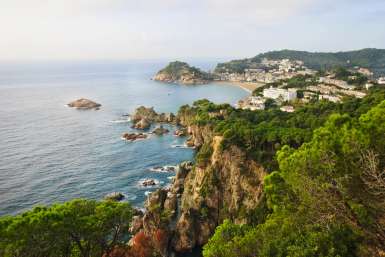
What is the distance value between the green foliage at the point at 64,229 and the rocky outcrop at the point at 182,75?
472 feet

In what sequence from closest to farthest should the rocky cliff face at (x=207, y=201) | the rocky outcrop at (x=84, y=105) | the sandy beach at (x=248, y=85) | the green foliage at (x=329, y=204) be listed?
the green foliage at (x=329, y=204), the rocky cliff face at (x=207, y=201), the rocky outcrop at (x=84, y=105), the sandy beach at (x=248, y=85)

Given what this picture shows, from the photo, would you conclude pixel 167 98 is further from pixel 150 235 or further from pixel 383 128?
pixel 383 128

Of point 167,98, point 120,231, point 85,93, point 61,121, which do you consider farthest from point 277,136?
point 85,93

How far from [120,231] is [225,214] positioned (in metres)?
16.5

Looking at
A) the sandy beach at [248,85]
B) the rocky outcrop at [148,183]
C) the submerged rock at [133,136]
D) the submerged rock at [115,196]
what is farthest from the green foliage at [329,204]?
the sandy beach at [248,85]

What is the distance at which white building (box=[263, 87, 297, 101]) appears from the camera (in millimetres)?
87062

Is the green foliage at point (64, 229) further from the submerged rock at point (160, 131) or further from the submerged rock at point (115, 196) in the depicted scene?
the submerged rock at point (160, 131)

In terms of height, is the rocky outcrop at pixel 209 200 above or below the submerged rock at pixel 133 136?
above

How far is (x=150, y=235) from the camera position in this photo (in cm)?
3078

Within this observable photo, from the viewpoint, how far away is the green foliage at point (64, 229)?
15.1 meters

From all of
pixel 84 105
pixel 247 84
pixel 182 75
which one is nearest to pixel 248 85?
pixel 247 84

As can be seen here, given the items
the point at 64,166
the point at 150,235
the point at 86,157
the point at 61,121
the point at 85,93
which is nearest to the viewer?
the point at 150,235

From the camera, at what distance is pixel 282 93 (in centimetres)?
9138

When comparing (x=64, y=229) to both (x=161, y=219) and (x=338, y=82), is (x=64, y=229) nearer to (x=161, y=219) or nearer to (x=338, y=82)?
(x=161, y=219)
